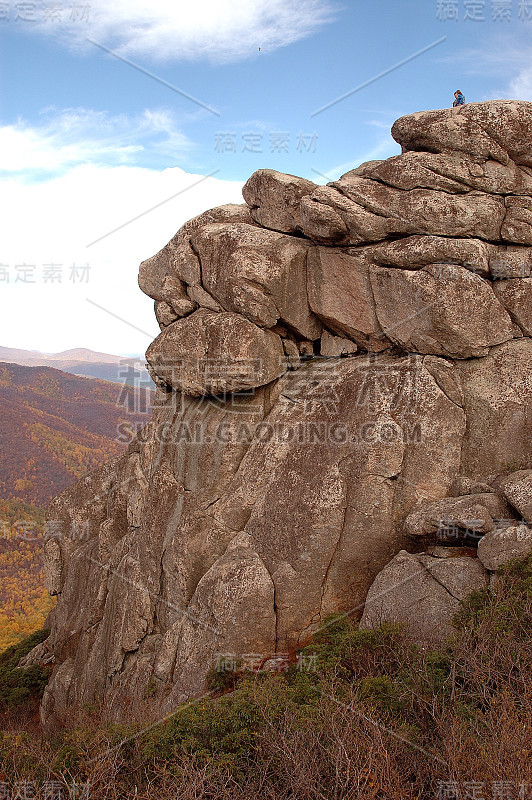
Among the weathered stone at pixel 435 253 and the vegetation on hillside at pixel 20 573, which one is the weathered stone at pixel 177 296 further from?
the vegetation on hillside at pixel 20 573

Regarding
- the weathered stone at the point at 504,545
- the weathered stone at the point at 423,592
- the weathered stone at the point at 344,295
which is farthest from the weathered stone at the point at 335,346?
the weathered stone at the point at 504,545

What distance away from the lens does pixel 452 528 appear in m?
13.5

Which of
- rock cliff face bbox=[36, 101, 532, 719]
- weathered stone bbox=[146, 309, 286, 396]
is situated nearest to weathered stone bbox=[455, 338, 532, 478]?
rock cliff face bbox=[36, 101, 532, 719]

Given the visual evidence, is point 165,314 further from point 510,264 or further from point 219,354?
point 510,264

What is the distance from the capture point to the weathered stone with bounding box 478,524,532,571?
480 inches

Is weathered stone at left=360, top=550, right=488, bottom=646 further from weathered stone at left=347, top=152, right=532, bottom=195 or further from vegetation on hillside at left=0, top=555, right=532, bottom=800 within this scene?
weathered stone at left=347, top=152, right=532, bottom=195

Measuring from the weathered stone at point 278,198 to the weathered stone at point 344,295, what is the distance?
1.23 m

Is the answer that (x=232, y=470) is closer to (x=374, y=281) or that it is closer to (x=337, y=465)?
(x=337, y=465)

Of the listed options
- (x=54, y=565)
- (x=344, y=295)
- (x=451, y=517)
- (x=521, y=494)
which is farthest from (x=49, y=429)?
(x=521, y=494)

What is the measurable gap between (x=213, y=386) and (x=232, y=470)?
2279 millimetres

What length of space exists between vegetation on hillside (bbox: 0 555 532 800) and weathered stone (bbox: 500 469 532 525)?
4.64 ft

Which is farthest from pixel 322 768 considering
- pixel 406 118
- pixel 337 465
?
pixel 406 118

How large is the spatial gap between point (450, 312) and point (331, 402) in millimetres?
3566

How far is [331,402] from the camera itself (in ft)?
53.2
